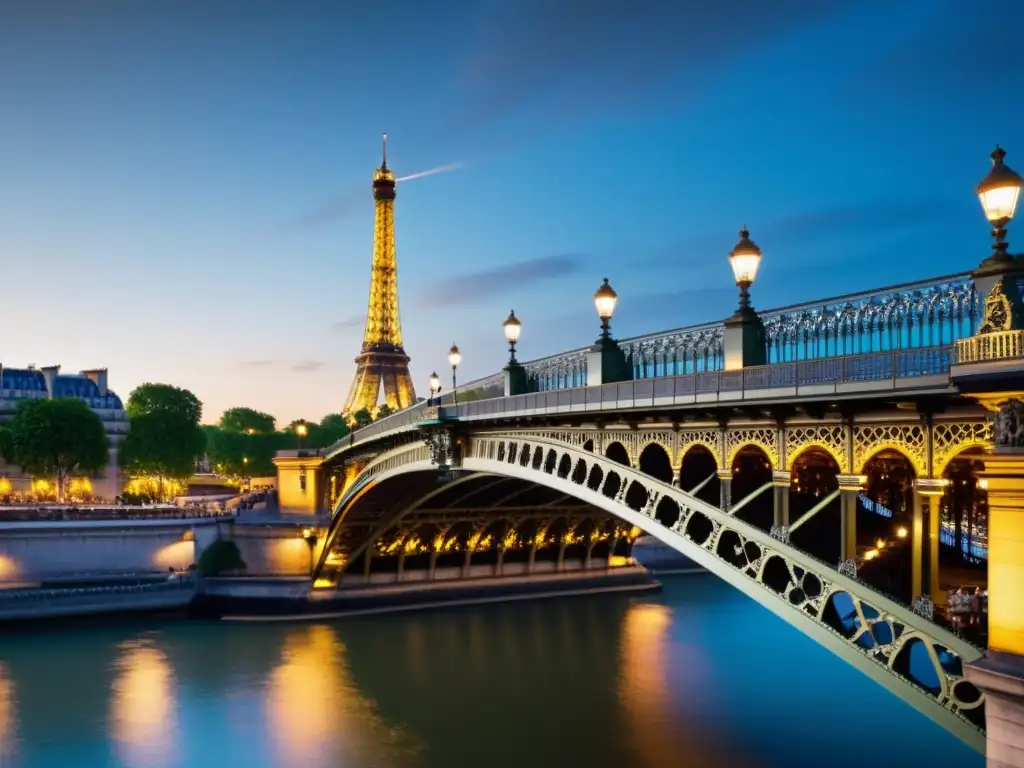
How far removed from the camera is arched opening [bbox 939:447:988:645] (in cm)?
953

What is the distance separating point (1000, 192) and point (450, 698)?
23.3m

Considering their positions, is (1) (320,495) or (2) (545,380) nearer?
(2) (545,380)

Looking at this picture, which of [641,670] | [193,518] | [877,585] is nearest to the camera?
[877,585]

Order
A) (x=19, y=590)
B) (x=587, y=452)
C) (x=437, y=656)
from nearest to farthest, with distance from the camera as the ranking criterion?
1. (x=587, y=452)
2. (x=437, y=656)
3. (x=19, y=590)

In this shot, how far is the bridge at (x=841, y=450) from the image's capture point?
26.4ft

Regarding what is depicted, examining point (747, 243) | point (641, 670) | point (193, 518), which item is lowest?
point (641, 670)

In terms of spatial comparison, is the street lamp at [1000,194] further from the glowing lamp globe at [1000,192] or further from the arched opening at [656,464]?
the arched opening at [656,464]

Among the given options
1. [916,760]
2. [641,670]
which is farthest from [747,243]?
[641,670]

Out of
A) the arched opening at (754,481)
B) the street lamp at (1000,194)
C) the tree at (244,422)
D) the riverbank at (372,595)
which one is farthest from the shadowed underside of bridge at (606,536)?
the tree at (244,422)

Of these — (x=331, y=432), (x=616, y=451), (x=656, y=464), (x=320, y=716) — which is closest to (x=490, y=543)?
(x=320, y=716)

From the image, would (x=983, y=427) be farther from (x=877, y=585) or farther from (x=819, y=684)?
(x=819, y=684)

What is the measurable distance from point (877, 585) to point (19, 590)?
1543 inches

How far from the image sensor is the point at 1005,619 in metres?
7.99

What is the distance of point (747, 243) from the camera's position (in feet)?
40.7
